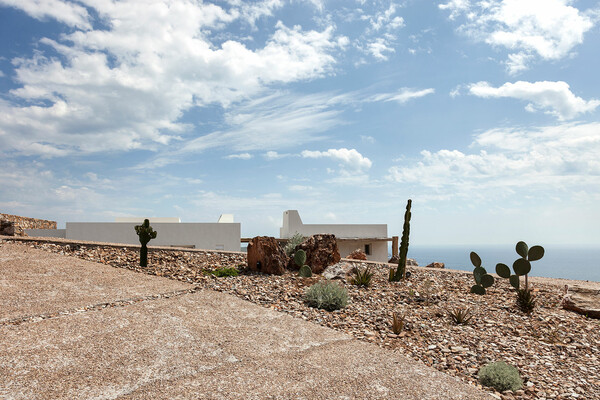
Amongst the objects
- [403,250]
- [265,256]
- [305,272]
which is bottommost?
[305,272]

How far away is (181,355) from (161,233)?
16.2 metres

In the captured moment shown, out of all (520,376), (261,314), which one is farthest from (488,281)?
(261,314)

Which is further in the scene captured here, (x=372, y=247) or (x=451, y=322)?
(x=372, y=247)

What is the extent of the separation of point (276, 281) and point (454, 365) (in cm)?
577

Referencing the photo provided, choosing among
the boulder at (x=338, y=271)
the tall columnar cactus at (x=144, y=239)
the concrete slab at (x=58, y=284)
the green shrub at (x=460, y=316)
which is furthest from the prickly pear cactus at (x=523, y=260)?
the tall columnar cactus at (x=144, y=239)

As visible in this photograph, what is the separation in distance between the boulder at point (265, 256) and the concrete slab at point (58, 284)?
8.31 ft

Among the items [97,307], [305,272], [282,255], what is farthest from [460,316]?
[97,307]

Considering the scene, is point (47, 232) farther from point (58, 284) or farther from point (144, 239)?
point (58, 284)

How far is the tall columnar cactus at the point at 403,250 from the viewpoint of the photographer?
12422 millimetres

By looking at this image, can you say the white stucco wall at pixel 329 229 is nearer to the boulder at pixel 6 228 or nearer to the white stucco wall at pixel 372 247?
the white stucco wall at pixel 372 247

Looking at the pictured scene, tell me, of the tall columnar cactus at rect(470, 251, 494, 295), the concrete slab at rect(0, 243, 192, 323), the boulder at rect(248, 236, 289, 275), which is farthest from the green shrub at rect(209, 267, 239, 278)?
the tall columnar cactus at rect(470, 251, 494, 295)

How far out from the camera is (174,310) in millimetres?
8297

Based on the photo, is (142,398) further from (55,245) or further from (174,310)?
(55,245)

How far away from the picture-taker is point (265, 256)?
1255 cm
